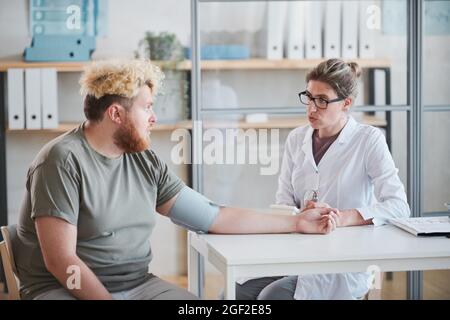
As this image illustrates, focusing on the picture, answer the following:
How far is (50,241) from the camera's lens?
6.39 feet

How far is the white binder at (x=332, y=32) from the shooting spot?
11.1 ft

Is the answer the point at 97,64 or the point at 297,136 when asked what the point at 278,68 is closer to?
the point at 297,136

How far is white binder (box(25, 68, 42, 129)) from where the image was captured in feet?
11.3

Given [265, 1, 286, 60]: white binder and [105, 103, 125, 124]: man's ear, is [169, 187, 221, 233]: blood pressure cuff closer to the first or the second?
[105, 103, 125, 124]: man's ear

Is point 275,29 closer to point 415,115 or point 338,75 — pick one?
point 415,115

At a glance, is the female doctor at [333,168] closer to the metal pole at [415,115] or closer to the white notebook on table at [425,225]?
the white notebook on table at [425,225]

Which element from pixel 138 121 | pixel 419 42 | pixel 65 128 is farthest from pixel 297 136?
pixel 65 128

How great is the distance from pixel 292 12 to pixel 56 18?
0.99 m

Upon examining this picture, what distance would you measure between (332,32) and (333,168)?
102 centimetres

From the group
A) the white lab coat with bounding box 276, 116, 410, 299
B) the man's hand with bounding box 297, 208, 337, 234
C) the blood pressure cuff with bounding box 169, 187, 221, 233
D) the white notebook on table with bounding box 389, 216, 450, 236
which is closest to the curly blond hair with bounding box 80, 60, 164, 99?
the blood pressure cuff with bounding box 169, 187, 221, 233

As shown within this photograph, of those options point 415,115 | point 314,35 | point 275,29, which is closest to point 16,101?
point 275,29

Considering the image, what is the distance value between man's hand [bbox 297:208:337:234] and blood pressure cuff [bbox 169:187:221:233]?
23 centimetres

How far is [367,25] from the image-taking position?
135 inches

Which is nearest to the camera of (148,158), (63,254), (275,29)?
(63,254)
